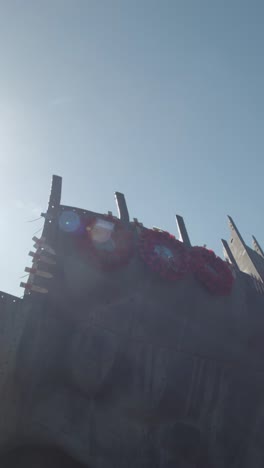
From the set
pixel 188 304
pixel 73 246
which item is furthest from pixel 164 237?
pixel 73 246

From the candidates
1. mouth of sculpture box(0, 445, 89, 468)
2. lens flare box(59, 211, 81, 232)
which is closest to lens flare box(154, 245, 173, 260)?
lens flare box(59, 211, 81, 232)

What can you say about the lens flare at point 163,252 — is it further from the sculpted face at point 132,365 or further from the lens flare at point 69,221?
the lens flare at point 69,221

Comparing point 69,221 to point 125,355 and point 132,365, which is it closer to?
point 125,355

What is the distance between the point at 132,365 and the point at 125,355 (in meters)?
0.42

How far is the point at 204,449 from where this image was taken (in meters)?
12.4

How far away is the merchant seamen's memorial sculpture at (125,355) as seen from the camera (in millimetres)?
10250

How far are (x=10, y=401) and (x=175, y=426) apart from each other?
570cm

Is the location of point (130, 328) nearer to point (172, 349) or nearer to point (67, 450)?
point (172, 349)

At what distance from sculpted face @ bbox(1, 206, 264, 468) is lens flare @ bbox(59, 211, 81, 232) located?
115 millimetres

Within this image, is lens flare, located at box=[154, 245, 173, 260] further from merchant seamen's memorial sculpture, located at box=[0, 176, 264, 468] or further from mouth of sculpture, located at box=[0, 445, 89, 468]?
mouth of sculpture, located at box=[0, 445, 89, 468]

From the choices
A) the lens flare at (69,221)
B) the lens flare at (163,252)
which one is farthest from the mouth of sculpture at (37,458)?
the lens flare at (163,252)

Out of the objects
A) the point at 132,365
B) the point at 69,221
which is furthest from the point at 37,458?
the point at 69,221

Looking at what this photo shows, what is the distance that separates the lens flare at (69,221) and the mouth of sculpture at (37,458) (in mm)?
6808

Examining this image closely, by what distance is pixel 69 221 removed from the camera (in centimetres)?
1301
